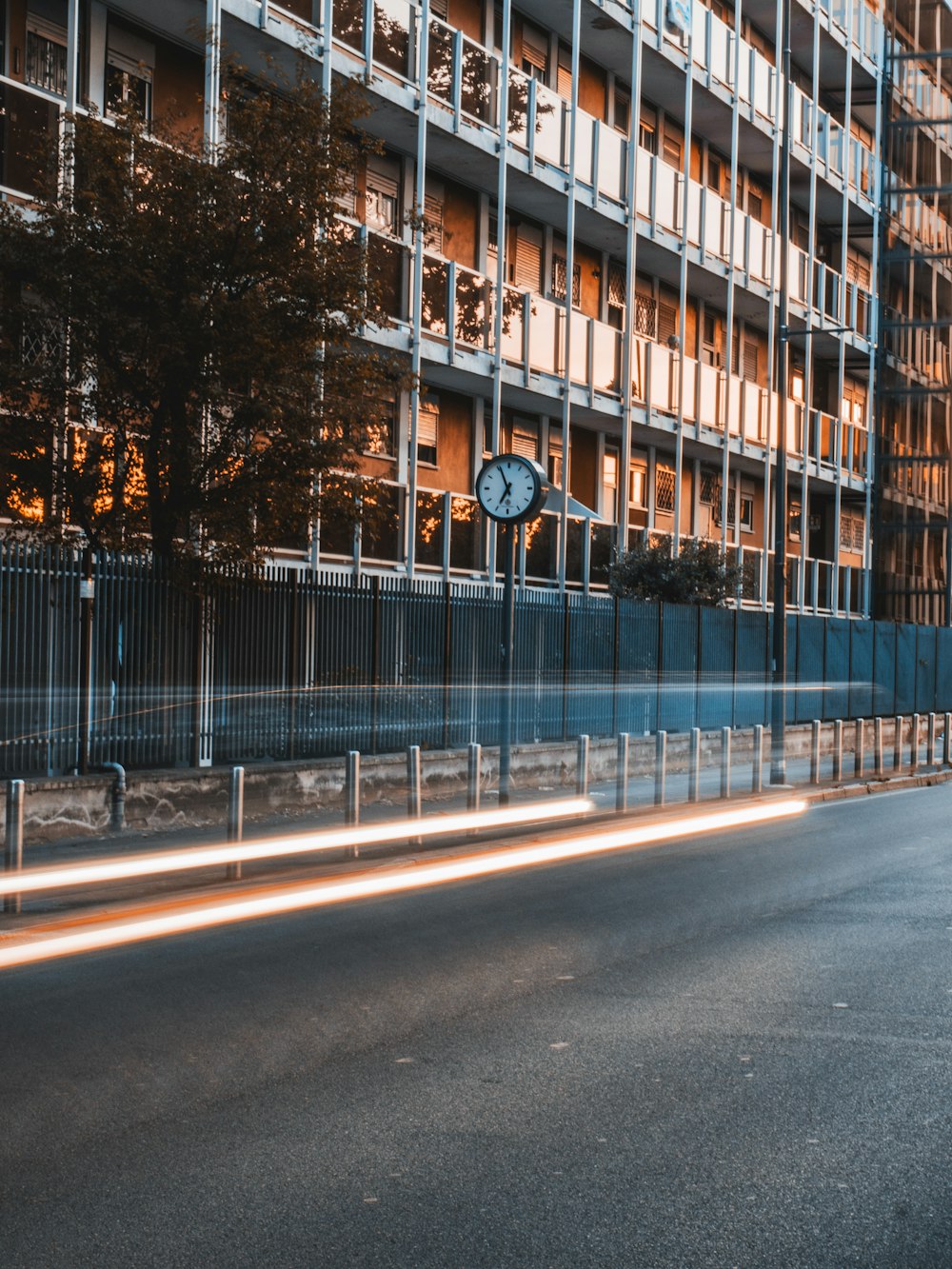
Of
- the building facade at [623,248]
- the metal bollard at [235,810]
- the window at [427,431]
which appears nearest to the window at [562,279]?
the building facade at [623,248]

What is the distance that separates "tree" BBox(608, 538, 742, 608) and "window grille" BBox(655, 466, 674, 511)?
4.14 m

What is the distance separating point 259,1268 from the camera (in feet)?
14.4

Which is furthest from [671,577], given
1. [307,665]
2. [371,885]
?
[371,885]

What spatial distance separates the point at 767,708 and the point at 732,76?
12408mm

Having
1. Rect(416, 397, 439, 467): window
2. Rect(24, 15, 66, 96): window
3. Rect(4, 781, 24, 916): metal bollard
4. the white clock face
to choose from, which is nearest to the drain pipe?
Rect(4, 781, 24, 916): metal bollard

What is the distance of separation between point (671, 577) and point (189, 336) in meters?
14.8

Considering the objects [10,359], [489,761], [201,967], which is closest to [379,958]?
[201,967]

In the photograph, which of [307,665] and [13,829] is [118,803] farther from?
[13,829]

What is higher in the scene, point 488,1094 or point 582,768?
point 582,768

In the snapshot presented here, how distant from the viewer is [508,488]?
16984mm

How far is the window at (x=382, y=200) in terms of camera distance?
79.6 feet

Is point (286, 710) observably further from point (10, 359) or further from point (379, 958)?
point (379, 958)

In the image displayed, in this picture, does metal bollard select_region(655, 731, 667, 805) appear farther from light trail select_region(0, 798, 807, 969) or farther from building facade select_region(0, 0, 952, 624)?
building facade select_region(0, 0, 952, 624)

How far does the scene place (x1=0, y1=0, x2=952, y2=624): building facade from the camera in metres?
21.1
